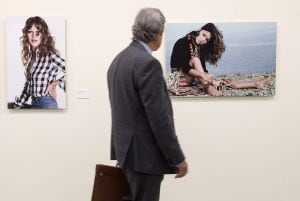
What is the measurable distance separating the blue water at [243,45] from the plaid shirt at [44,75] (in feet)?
2.35

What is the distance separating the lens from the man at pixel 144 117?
165 cm

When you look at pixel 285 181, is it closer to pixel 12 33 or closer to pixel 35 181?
pixel 35 181

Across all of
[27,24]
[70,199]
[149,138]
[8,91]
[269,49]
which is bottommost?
[70,199]

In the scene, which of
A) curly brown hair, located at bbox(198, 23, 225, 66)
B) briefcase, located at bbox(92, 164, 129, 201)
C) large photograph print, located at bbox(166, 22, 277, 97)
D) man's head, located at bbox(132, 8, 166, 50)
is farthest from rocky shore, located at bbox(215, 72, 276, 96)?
briefcase, located at bbox(92, 164, 129, 201)

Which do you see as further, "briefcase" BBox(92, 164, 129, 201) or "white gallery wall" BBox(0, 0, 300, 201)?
"white gallery wall" BBox(0, 0, 300, 201)

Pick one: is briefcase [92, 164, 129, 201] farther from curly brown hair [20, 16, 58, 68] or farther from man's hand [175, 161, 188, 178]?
curly brown hair [20, 16, 58, 68]

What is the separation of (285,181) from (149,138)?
51.6 inches

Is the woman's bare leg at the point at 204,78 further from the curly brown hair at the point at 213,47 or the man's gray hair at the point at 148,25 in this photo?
the man's gray hair at the point at 148,25

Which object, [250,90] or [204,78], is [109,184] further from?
[250,90]

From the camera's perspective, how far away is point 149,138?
1710 millimetres

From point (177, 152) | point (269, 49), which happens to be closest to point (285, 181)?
point (269, 49)

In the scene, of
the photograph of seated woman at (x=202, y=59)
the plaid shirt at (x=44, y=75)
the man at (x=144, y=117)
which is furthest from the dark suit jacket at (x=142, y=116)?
the plaid shirt at (x=44, y=75)

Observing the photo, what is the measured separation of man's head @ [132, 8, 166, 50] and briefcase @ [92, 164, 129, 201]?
68 cm

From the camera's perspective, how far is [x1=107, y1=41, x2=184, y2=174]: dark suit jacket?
164 cm
